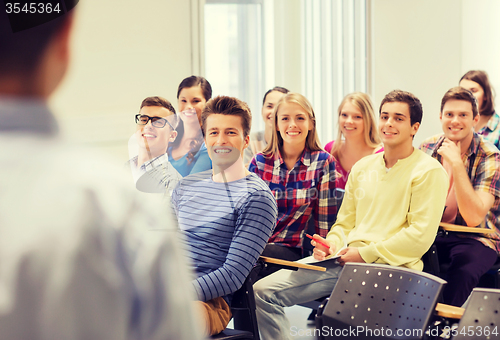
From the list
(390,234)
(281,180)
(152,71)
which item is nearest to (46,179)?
(390,234)

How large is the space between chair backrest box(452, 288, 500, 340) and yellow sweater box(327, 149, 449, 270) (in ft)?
2.27

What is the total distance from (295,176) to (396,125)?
547 mm

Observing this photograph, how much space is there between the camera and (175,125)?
247 centimetres

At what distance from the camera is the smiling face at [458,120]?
2432 mm

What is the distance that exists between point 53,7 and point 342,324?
4.39ft

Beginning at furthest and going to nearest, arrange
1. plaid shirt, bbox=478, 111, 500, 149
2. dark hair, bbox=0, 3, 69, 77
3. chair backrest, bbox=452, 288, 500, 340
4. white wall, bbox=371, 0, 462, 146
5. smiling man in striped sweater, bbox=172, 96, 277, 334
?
white wall, bbox=371, 0, 462, 146 < plaid shirt, bbox=478, 111, 500, 149 < smiling man in striped sweater, bbox=172, 96, 277, 334 < chair backrest, bbox=452, 288, 500, 340 < dark hair, bbox=0, 3, 69, 77

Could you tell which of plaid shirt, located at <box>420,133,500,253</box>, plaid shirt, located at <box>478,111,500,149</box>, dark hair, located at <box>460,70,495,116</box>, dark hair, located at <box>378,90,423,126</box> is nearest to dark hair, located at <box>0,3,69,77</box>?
dark hair, located at <box>378,90,423,126</box>

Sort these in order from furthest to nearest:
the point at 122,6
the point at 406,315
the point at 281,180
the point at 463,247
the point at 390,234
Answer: the point at 122,6 → the point at 281,180 → the point at 463,247 → the point at 390,234 → the point at 406,315

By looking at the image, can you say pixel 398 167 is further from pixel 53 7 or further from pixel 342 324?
pixel 53 7

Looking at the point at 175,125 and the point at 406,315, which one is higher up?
the point at 175,125

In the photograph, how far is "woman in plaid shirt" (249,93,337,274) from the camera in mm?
2297

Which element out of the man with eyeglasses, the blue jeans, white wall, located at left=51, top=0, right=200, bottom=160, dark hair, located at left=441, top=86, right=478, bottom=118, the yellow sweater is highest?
white wall, located at left=51, top=0, right=200, bottom=160

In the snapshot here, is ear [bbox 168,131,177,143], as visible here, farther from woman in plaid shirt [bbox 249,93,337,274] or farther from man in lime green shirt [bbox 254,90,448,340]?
man in lime green shirt [bbox 254,90,448,340]

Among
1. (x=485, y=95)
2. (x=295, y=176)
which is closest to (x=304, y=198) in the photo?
(x=295, y=176)
